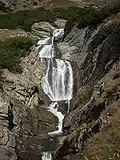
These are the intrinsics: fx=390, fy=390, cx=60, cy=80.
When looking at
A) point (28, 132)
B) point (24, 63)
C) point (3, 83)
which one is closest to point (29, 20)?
point (24, 63)

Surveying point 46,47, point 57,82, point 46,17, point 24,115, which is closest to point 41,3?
point 46,17

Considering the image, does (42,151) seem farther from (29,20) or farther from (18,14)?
(18,14)

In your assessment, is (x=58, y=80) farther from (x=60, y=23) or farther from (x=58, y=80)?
(x=60, y=23)

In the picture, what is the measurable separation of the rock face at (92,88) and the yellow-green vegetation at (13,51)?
4.22 metres

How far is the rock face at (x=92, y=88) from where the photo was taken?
17891 mm

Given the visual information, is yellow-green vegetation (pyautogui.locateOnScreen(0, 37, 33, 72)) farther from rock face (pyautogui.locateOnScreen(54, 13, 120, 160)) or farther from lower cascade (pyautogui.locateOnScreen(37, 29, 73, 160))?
rock face (pyautogui.locateOnScreen(54, 13, 120, 160))

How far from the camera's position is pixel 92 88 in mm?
29250

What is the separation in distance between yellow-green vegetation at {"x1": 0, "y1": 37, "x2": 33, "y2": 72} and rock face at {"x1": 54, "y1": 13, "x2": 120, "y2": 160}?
4.22m

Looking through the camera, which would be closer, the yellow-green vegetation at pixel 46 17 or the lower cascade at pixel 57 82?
the lower cascade at pixel 57 82

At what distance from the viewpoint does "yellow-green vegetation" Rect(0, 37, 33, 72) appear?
3612 cm

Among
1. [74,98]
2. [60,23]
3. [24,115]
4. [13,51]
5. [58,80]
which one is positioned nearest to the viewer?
[24,115]

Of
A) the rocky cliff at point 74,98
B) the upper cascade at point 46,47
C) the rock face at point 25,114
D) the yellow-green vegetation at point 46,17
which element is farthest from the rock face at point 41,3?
the rock face at point 25,114

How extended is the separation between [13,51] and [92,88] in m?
13.1

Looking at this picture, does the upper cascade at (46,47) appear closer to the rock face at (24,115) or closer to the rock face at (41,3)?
the rock face at (24,115)
